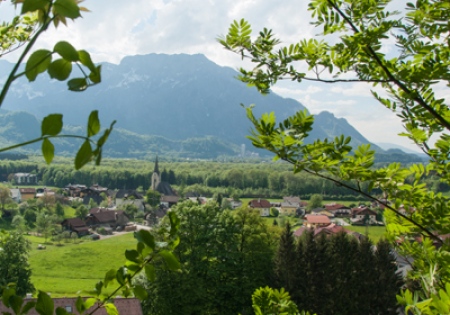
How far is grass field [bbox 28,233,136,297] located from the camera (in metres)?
33.2

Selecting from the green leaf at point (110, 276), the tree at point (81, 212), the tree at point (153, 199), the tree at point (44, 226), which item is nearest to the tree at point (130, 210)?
the tree at point (153, 199)

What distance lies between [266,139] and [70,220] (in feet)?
203

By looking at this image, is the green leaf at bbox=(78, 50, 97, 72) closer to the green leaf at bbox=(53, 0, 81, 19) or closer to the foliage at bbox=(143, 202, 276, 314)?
the green leaf at bbox=(53, 0, 81, 19)

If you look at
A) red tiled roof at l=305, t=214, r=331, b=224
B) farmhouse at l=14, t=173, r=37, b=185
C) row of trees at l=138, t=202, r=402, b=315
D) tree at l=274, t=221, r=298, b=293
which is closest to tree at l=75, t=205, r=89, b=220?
red tiled roof at l=305, t=214, r=331, b=224

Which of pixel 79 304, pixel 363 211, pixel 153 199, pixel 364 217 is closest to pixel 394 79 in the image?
pixel 79 304

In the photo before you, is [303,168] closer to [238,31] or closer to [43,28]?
[238,31]

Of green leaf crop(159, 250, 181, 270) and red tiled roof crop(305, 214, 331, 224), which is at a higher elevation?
green leaf crop(159, 250, 181, 270)

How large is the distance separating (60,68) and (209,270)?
685 inches

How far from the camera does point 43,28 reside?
635mm

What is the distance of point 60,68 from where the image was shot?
0.66 metres

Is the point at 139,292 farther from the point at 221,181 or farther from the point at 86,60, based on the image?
the point at 221,181

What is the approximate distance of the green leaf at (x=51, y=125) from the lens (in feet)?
2.01

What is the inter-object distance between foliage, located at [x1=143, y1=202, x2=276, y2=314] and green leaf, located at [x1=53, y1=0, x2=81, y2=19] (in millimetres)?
16271

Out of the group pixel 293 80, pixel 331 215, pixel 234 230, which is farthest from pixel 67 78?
pixel 331 215
